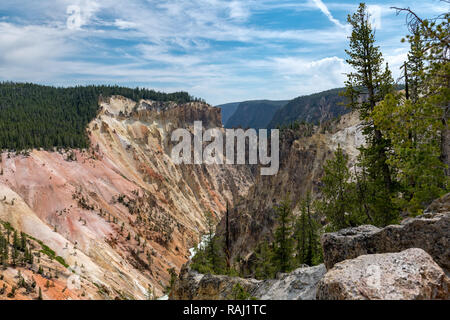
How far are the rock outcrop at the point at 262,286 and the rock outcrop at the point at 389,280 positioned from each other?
434 cm

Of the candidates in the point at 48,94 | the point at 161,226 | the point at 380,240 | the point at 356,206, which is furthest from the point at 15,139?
the point at 380,240

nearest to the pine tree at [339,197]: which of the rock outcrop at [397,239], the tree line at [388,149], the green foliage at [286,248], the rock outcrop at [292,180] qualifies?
the tree line at [388,149]

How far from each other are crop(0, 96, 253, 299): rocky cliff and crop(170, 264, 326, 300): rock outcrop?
63.4 feet

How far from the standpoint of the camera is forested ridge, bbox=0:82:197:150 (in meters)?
70.8

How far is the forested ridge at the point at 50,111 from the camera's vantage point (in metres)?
70.8

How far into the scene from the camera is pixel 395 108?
990 centimetres

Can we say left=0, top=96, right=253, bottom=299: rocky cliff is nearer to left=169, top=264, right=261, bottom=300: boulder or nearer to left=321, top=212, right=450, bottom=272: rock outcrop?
left=169, top=264, right=261, bottom=300: boulder

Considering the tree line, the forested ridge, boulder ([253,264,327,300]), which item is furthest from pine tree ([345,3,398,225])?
the forested ridge

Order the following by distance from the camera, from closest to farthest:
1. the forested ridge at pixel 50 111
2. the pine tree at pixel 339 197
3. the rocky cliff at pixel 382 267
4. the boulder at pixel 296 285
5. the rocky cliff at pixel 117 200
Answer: the rocky cliff at pixel 382 267 < the boulder at pixel 296 285 < the pine tree at pixel 339 197 < the rocky cliff at pixel 117 200 < the forested ridge at pixel 50 111

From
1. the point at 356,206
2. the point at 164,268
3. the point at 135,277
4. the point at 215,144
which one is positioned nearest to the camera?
the point at 356,206

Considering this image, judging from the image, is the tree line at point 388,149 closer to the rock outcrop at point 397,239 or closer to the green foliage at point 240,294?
the rock outcrop at point 397,239

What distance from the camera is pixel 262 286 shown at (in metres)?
14.3

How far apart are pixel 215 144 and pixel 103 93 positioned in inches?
1797
